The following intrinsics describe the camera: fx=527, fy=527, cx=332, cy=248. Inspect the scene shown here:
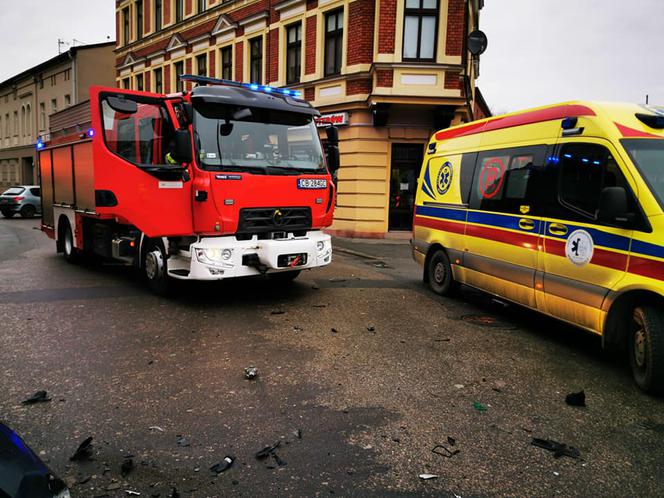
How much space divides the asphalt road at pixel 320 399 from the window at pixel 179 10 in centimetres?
2255

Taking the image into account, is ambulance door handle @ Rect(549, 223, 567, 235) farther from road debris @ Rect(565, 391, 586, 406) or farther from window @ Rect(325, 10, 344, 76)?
window @ Rect(325, 10, 344, 76)

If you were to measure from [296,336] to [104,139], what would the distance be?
449cm

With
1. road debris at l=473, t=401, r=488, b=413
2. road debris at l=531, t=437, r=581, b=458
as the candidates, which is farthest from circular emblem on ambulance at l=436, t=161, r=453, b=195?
road debris at l=531, t=437, r=581, b=458

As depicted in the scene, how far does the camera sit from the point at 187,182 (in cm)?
683

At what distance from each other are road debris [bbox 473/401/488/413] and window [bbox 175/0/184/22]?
88.1 ft

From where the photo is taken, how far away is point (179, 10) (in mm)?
26406

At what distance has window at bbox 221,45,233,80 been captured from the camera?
76.1 feet

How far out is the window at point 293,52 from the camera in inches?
780

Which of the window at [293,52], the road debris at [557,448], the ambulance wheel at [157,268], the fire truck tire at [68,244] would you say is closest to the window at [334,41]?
the window at [293,52]

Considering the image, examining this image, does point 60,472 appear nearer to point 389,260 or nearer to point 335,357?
point 335,357

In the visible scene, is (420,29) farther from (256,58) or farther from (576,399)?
(576,399)

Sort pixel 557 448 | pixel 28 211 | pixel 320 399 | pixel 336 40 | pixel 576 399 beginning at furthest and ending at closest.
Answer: pixel 28 211 < pixel 336 40 < pixel 576 399 < pixel 320 399 < pixel 557 448

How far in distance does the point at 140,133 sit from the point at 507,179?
5.08 m

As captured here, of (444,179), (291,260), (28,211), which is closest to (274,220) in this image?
(291,260)
